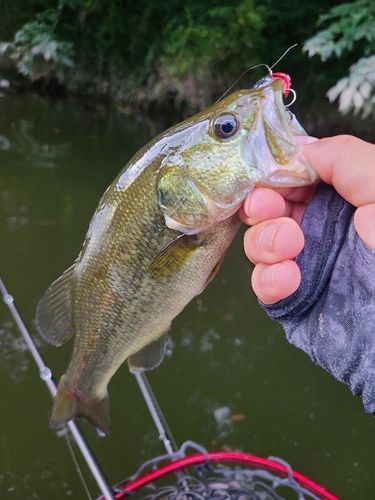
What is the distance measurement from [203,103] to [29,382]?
6.10 metres

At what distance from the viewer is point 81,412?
159 centimetres

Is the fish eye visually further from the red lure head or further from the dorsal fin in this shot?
the dorsal fin

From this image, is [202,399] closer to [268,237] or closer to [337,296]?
[337,296]

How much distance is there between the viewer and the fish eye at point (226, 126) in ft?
3.61

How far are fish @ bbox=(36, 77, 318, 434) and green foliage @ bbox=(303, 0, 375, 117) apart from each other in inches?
72.9

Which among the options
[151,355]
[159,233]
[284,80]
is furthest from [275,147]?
[151,355]

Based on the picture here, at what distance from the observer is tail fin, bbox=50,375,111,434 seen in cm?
155

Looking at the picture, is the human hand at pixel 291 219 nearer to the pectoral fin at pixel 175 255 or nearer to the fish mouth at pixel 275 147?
the fish mouth at pixel 275 147

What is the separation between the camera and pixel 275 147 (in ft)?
3.35

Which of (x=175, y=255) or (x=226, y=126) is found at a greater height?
(x=226, y=126)

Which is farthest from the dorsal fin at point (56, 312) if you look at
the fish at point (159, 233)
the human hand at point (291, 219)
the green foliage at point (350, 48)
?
the green foliage at point (350, 48)

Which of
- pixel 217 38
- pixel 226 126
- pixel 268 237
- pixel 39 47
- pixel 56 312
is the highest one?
pixel 39 47

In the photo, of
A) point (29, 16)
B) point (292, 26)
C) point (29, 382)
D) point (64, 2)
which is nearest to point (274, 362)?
point (29, 382)

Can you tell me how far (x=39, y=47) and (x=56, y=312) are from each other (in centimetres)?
871
